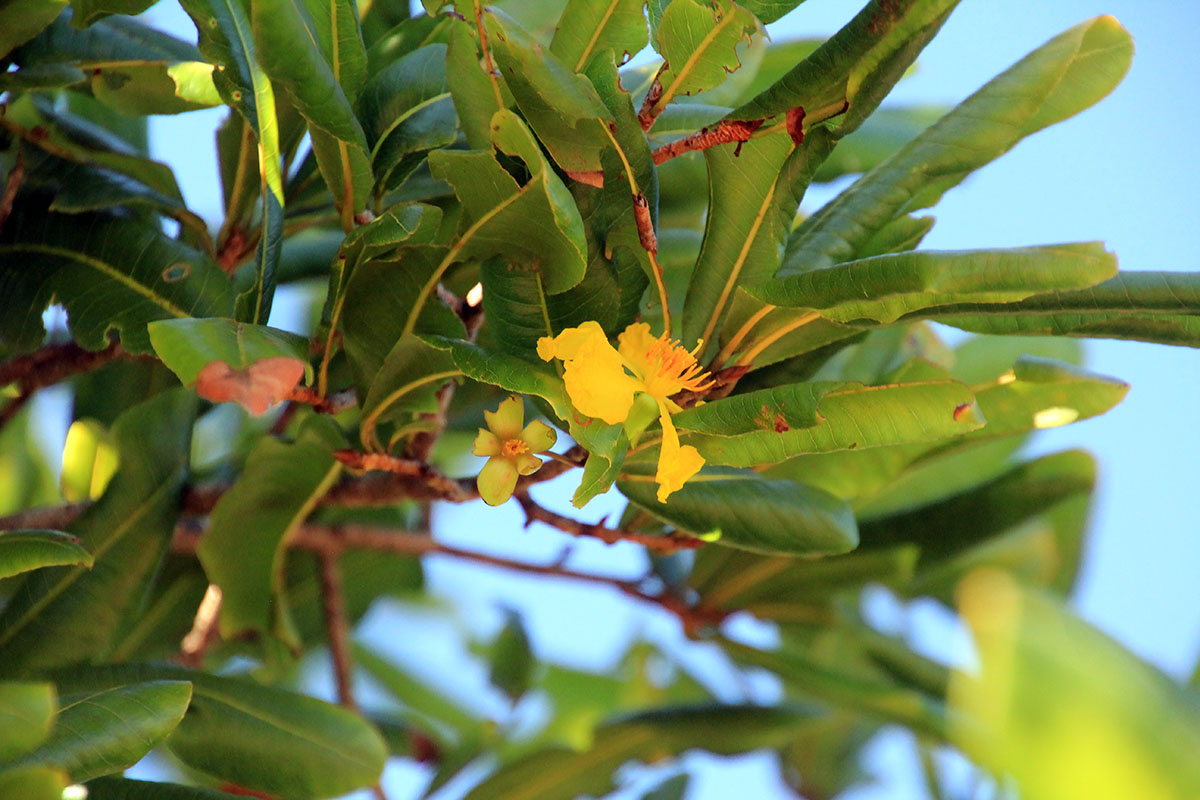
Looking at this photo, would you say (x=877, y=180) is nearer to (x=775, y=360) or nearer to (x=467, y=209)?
(x=775, y=360)

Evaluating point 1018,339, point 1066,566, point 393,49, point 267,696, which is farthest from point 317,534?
point 1066,566

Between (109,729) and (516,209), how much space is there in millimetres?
453

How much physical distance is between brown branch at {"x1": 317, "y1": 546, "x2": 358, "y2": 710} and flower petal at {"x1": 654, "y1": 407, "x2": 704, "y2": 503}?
2.42ft

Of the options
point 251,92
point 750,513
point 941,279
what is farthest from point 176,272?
point 941,279

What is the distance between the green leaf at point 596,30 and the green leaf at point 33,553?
1.74 ft

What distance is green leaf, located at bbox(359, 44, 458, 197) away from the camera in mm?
872

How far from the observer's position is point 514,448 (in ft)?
2.53

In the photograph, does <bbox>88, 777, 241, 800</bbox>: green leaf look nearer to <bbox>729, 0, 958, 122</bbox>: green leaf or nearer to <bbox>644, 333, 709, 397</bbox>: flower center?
<bbox>644, 333, 709, 397</bbox>: flower center

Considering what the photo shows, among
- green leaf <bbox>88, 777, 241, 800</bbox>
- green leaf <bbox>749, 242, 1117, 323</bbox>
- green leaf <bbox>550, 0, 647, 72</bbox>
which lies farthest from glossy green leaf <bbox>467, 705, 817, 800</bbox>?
green leaf <bbox>550, 0, 647, 72</bbox>

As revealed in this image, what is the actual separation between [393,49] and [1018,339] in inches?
37.9

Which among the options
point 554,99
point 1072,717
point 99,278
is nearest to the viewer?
point 1072,717

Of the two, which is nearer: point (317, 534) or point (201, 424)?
point (317, 534)

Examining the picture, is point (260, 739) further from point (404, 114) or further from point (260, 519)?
point (404, 114)

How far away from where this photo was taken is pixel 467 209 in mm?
752
